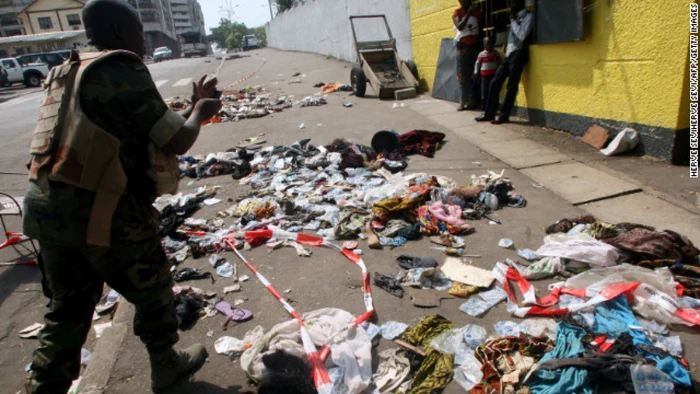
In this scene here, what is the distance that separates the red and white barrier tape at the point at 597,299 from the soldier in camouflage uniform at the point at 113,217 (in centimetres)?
210

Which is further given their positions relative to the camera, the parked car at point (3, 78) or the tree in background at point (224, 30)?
the tree in background at point (224, 30)

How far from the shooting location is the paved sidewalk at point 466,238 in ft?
7.90

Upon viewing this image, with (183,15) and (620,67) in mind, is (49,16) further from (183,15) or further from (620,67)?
(620,67)

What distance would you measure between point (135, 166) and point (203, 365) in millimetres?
1238

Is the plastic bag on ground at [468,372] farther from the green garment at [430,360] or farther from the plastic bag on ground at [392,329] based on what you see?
the plastic bag on ground at [392,329]

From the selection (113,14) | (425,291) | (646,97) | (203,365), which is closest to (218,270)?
(203,365)

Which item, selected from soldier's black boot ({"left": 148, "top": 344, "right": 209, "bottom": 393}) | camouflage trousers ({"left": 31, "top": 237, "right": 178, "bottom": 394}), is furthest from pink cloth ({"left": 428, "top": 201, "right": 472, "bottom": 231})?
camouflage trousers ({"left": 31, "top": 237, "right": 178, "bottom": 394})

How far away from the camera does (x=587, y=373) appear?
6.64 ft

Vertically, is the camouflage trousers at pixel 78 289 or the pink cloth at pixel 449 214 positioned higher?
the camouflage trousers at pixel 78 289

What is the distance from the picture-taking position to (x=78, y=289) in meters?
1.85

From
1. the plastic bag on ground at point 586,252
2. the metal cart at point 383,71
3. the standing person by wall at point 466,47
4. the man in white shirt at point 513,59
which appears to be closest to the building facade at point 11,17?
the metal cart at point 383,71

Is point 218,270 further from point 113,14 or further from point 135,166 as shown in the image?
point 113,14

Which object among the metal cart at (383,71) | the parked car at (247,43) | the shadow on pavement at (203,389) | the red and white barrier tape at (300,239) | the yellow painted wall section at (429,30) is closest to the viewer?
the shadow on pavement at (203,389)

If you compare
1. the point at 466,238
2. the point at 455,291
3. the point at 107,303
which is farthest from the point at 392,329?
the point at 107,303
